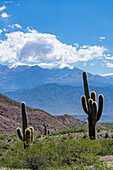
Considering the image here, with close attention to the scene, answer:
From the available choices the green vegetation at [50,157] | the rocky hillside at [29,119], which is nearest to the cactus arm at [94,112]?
the green vegetation at [50,157]

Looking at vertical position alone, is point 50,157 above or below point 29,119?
below

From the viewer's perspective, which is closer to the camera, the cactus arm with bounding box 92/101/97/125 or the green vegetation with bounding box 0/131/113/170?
the green vegetation with bounding box 0/131/113/170

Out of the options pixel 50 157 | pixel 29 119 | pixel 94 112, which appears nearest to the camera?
pixel 50 157

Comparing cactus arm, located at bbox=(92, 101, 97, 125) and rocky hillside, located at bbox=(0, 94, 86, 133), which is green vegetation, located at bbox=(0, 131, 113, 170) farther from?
rocky hillside, located at bbox=(0, 94, 86, 133)

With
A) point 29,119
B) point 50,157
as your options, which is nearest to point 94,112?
point 50,157

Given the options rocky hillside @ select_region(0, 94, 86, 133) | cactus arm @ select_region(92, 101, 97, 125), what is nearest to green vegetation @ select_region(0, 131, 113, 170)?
cactus arm @ select_region(92, 101, 97, 125)

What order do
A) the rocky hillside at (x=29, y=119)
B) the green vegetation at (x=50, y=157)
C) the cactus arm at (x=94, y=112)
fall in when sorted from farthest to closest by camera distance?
the rocky hillside at (x=29, y=119), the cactus arm at (x=94, y=112), the green vegetation at (x=50, y=157)

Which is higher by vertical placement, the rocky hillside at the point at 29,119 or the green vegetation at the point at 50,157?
the rocky hillside at the point at 29,119

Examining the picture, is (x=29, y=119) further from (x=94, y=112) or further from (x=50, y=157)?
(x=50, y=157)

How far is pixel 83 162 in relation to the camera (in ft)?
37.2

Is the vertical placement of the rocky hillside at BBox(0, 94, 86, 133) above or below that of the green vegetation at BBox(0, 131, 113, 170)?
above

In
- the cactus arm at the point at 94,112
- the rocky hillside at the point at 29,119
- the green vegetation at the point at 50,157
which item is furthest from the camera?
the rocky hillside at the point at 29,119

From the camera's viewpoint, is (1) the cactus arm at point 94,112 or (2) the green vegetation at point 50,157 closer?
(2) the green vegetation at point 50,157

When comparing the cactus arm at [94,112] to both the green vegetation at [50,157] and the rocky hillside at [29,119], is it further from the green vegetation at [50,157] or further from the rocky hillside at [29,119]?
the rocky hillside at [29,119]
